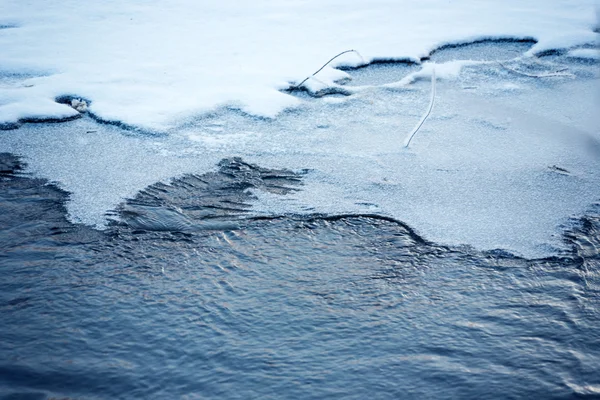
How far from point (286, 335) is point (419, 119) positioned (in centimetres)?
207

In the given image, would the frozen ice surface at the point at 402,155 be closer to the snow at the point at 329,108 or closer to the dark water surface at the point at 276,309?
the snow at the point at 329,108

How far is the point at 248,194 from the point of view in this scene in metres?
3.01

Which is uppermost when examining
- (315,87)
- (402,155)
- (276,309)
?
(315,87)

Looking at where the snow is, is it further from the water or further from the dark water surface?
the dark water surface

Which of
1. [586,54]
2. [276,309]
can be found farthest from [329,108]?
[586,54]

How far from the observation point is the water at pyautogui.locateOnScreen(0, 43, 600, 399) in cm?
201

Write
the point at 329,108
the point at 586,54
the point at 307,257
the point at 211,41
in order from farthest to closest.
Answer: the point at 211,41 < the point at 586,54 < the point at 329,108 < the point at 307,257

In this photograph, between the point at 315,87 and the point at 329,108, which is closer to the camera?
the point at 329,108

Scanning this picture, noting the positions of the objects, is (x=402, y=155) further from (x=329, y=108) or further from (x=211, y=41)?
(x=211, y=41)

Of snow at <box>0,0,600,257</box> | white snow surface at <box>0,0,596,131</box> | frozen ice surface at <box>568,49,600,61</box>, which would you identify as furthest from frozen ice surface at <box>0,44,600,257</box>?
frozen ice surface at <box>568,49,600,61</box>

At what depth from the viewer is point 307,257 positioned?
255cm

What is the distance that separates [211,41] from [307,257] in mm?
3043

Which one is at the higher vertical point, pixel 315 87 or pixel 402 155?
pixel 315 87

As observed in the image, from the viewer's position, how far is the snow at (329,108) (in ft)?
9.79
